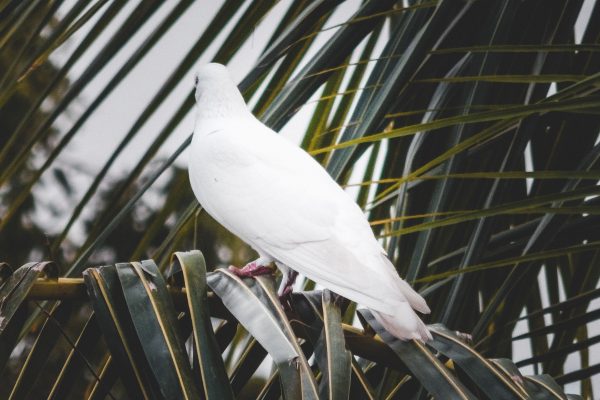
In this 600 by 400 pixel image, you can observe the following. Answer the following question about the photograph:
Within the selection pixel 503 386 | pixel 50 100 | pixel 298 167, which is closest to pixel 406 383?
pixel 503 386

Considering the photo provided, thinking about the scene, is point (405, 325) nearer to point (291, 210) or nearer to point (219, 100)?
point (291, 210)

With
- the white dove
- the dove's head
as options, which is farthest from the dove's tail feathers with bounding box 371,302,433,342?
the dove's head

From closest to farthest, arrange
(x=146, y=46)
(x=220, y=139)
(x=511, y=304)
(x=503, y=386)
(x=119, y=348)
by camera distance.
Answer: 1. (x=119, y=348)
2. (x=503, y=386)
3. (x=146, y=46)
4. (x=511, y=304)
5. (x=220, y=139)

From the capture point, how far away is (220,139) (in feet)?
5.25

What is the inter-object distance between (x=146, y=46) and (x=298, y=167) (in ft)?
1.50

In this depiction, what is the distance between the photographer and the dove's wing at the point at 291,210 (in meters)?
1.16

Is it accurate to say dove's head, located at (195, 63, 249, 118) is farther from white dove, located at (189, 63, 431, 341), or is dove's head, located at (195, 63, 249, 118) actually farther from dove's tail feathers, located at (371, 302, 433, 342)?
dove's tail feathers, located at (371, 302, 433, 342)

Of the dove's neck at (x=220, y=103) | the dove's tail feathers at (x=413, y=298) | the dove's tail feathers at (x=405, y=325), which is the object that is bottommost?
the dove's tail feathers at (x=405, y=325)

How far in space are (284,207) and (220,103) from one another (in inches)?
14.5

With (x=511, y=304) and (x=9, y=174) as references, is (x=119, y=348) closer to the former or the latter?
(x=9, y=174)

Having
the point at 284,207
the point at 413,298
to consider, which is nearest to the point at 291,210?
the point at 284,207

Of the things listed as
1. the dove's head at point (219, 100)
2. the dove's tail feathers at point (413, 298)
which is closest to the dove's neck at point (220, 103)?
the dove's head at point (219, 100)

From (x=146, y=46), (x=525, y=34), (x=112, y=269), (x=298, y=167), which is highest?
(x=525, y=34)

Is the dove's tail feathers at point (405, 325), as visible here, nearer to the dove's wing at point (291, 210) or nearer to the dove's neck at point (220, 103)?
the dove's wing at point (291, 210)
